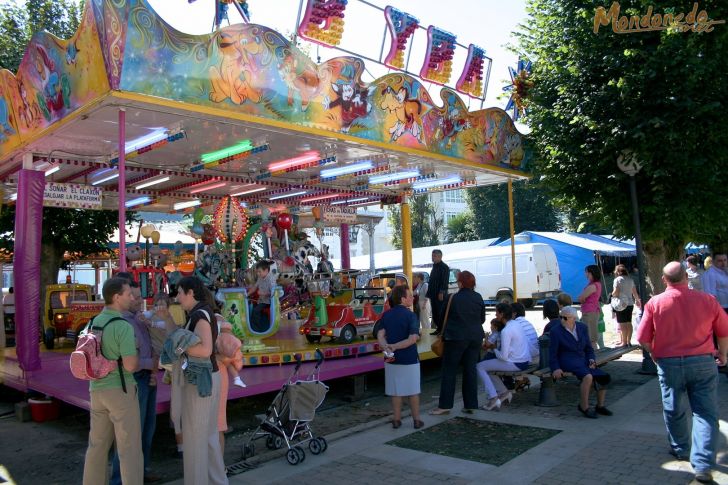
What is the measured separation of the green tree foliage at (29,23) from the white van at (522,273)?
605 inches

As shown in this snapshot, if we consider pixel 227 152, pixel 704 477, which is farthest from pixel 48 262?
pixel 704 477

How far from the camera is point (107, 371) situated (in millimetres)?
4031

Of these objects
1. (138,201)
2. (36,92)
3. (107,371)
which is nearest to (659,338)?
(107,371)

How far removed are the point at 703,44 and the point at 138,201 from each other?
37.2 feet

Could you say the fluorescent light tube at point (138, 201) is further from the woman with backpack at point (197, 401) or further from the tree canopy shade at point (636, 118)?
the woman with backpack at point (197, 401)

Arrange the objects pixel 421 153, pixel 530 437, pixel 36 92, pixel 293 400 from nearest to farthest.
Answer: pixel 293 400
pixel 530 437
pixel 36 92
pixel 421 153

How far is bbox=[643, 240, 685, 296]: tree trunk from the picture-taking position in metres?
10.2

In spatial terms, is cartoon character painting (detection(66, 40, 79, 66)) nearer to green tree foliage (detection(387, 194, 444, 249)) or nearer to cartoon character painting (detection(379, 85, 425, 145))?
cartoon character painting (detection(379, 85, 425, 145))

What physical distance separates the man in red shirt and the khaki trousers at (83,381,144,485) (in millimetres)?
4256

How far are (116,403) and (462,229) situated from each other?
41.4 meters

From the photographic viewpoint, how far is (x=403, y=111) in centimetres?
905

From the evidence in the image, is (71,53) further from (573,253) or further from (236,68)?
(573,253)

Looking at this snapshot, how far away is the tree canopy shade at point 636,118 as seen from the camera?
27.1 feet

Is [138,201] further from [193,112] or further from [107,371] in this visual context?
[107,371]
